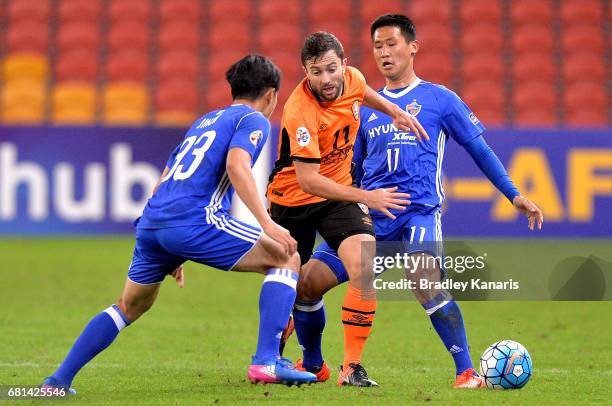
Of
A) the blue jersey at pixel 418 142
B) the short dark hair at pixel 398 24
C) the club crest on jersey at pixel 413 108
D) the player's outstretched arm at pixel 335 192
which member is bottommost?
the player's outstretched arm at pixel 335 192

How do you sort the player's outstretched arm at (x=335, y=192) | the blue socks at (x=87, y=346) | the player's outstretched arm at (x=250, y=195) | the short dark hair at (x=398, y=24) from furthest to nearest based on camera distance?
the short dark hair at (x=398, y=24) → the player's outstretched arm at (x=335, y=192) → the blue socks at (x=87, y=346) → the player's outstretched arm at (x=250, y=195)

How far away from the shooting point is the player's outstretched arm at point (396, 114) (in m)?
6.07

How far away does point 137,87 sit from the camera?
711 inches

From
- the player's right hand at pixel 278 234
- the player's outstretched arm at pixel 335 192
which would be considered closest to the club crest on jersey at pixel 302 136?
the player's outstretched arm at pixel 335 192

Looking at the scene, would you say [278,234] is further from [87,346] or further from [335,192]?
[87,346]

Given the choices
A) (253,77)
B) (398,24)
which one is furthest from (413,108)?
(253,77)

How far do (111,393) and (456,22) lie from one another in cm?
1420

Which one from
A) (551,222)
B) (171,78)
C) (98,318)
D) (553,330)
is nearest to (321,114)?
(98,318)

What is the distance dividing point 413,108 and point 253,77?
1.17 m

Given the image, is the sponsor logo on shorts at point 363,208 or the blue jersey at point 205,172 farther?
the sponsor logo on shorts at point 363,208

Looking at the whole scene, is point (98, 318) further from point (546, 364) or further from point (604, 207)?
point (604, 207)

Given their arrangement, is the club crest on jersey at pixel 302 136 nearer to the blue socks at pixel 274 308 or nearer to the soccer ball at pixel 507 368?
the blue socks at pixel 274 308

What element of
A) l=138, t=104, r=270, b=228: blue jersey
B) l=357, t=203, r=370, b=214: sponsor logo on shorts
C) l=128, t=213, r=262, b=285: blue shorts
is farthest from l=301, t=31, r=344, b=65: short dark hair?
l=128, t=213, r=262, b=285: blue shorts

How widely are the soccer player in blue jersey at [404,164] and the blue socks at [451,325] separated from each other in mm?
46
